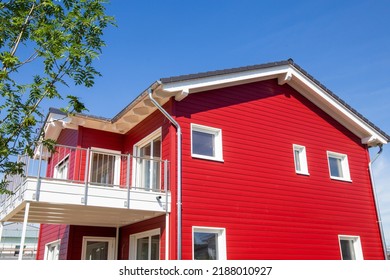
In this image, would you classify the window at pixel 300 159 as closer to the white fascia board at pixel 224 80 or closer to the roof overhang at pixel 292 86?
the roof overhang at pixel 292 86

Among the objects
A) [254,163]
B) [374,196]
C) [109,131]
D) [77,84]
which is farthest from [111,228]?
[374,196]

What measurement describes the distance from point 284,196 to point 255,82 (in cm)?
362

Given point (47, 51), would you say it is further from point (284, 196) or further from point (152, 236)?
point (284, 196)

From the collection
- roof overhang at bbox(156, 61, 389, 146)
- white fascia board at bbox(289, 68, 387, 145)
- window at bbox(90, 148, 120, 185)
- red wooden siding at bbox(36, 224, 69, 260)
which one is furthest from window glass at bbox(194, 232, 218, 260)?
white fascia board at bbox(289, 68, 387, 145)

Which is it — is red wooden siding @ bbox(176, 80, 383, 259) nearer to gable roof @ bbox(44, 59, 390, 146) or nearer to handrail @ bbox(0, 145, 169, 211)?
gable roof @ bbox(44, 59, 390, 146)

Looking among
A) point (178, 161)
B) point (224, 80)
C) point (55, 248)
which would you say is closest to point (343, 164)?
point (224, 80)

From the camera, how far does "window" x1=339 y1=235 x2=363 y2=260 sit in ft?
39.3

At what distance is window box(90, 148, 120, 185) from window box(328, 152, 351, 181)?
7.04 m

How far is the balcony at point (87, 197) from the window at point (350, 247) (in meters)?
6.17

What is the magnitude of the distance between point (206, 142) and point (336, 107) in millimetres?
5393

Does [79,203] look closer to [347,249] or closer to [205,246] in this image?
[205,246]

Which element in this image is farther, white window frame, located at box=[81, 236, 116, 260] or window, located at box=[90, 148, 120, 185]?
window, located at box=[90, 148, 120, 185]

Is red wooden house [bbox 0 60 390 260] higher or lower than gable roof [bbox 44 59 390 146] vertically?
lower

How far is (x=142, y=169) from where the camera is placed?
37.0 ft
